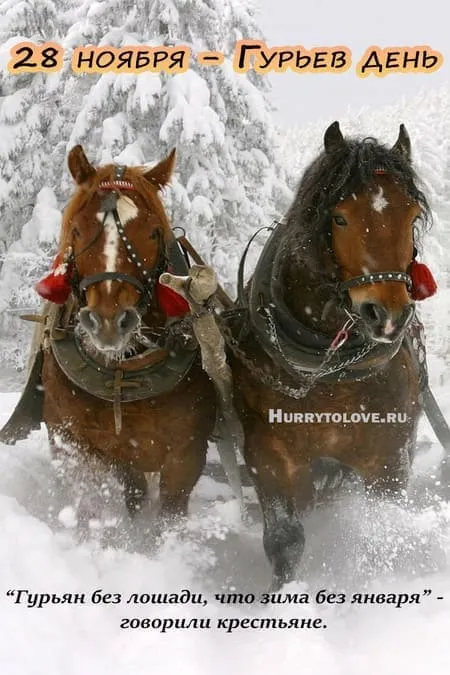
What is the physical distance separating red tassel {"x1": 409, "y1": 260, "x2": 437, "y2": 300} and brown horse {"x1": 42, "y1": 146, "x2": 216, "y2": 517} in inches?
45.6

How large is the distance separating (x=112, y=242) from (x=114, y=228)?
0.24ft

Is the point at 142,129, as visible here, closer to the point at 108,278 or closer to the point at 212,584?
the point at 108,278

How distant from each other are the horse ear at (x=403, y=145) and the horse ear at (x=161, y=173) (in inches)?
44.9

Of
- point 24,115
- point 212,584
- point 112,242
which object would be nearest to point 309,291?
point 112,242

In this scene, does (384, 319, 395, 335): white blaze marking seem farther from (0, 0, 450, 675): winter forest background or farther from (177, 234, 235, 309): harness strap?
(177, 234, 235, 309): harness strap

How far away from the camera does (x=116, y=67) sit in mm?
7980

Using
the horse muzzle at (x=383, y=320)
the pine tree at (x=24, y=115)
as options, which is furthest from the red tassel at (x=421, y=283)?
the pine tree at (x=24, y=115)

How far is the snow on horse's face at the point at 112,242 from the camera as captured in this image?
263 centimetres

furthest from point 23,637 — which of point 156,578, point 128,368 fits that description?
point 128,368

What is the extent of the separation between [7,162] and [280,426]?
8744 millimetres

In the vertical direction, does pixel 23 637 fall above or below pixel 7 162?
above

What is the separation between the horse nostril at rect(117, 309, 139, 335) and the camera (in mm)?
2625

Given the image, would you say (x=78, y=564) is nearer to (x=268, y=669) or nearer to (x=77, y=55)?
(x=268, y=669)

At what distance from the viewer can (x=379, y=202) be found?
2586 millimetres
